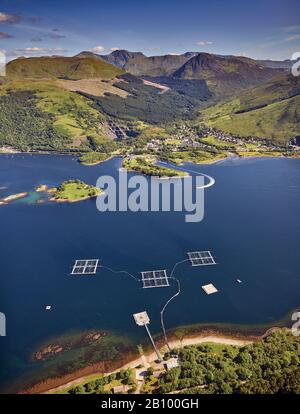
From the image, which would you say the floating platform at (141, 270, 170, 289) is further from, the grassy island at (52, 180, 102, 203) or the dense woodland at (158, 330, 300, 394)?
the grassy island at (52, 180, 102, 203)

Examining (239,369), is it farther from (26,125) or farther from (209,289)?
(26,125)

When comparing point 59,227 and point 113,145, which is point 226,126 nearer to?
point 113,145

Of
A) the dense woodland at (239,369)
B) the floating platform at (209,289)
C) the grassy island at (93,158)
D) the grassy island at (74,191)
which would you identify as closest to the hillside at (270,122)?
the grassy island at (93,158)

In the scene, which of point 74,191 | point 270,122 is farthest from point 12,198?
point 270,122

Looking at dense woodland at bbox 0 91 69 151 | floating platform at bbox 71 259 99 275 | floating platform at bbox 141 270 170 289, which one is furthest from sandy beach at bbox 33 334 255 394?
dense woodland at bbox 0 91 69 151

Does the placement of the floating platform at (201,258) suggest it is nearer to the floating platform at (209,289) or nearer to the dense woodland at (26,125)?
the floating platform at (209,289)
